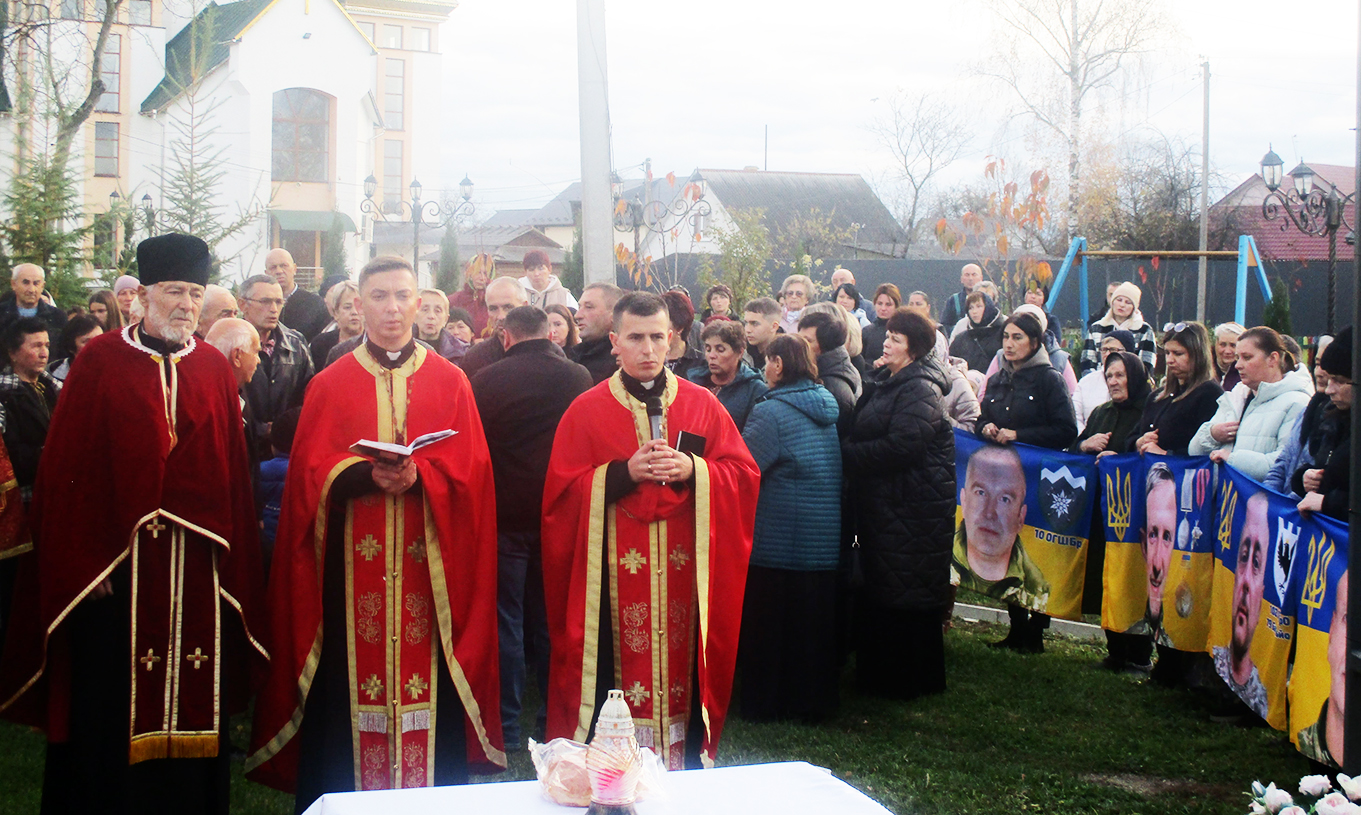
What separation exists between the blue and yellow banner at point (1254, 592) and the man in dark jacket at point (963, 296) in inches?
220

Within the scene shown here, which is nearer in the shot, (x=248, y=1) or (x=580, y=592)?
(x=580, y=592)

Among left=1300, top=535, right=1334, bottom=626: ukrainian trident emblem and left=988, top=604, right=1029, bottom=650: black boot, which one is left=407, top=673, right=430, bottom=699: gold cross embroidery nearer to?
left=1300, top=535, right=1334, bottom=626: ukrainian trident emblem

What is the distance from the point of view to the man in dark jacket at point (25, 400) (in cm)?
566

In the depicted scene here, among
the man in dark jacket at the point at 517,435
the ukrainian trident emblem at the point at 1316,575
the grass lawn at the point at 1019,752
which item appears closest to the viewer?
the ukrainian trident emblem at the point at 1316,575

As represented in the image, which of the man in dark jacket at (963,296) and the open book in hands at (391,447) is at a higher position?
the man in dark jacket at (963,296)

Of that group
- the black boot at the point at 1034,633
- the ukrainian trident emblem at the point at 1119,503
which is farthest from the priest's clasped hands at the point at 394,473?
the black boot at the point at 1034,633

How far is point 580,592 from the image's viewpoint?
438 centimetres

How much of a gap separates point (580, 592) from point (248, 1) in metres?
Answer: 38.3

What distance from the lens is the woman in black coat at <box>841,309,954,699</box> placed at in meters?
6.36

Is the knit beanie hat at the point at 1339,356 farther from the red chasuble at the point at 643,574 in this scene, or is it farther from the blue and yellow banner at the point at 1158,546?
the red chasuble at the point at 643,574

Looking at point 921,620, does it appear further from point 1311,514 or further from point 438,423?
point 438,423

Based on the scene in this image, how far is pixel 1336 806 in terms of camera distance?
104 inches

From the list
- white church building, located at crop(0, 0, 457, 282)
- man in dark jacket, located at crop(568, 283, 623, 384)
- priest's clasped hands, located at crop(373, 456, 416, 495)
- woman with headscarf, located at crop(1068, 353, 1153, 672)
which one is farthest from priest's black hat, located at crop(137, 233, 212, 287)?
white church building, located at crop(0, 0, 457, 282)

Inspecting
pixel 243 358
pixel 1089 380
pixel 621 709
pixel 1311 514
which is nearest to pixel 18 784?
pixel 243 358
